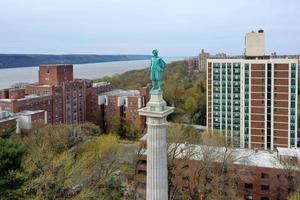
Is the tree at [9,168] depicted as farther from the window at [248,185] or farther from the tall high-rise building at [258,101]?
the tall high-rise building at [258,101]

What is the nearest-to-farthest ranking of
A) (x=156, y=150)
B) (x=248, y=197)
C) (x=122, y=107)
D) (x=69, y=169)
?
(x=156, y=150), (x=69, y=169), (x=248, y=197), (x=122, y=107)

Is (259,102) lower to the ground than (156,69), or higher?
lower

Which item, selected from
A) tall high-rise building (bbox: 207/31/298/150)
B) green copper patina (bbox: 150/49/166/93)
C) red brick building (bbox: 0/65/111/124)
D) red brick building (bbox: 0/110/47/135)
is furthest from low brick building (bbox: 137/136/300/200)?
red brick building (bbox: 0/65/111/124)

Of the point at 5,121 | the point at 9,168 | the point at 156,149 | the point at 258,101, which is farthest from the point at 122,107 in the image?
the point at 156,149

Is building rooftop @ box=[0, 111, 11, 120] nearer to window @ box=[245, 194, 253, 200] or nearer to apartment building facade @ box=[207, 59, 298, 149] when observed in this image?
apartment building facade @ box=[207, 59, 298, 149]

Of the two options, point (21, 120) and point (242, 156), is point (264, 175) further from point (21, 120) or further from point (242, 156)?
point (21, 120)

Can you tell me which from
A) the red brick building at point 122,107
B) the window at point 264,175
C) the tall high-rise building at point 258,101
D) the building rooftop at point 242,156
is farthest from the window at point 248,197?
the red brick building at point 122,107
